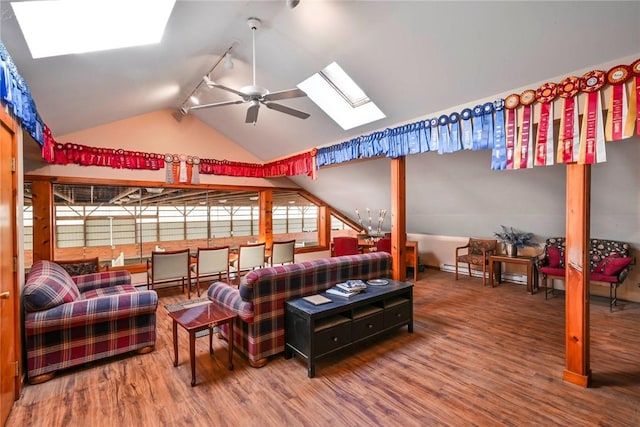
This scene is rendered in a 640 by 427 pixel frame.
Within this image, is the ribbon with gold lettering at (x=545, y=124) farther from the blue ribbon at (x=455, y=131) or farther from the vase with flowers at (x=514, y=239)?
the vase with flowers at (x=514, y=239)

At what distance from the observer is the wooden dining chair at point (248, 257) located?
5.24 m

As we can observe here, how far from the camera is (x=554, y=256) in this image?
4.53 m

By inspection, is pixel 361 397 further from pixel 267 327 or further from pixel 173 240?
pixel 173 240

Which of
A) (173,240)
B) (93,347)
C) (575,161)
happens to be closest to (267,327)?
(93,347)

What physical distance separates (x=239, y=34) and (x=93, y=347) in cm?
329

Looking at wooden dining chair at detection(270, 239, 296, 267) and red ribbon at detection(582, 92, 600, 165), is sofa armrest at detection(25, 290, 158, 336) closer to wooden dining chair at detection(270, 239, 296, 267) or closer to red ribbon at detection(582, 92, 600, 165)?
wooden dining chair at detection(270, 239, 296, 267)

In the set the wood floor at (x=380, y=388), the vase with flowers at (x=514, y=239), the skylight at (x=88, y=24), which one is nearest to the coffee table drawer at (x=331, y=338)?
the wood floor at (x=380, y=388)

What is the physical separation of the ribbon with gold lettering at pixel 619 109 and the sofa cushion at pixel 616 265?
2633 mm

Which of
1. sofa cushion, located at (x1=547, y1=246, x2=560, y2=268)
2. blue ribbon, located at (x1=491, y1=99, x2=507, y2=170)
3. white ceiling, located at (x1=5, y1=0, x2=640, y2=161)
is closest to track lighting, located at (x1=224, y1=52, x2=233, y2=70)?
white ceiling, located at (x1=5, y1=0, x2=640, y2=161)

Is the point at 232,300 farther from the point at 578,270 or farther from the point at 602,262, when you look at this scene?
the point at 602,262

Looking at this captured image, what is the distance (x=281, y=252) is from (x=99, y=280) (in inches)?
111

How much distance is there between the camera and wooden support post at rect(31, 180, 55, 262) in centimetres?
433

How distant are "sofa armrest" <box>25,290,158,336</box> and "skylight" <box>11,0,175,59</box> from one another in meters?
2.00

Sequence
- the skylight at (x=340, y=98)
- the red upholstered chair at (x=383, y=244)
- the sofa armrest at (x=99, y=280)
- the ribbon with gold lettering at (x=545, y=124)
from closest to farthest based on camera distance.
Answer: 1. the ribbon with gold lettering at (x=545, y=124)
2. the sofa armrest at (x=99, y=280)
3. the skylight at (x=340, y=98)
4. the red upholstered chair at (x=383, y=244)
